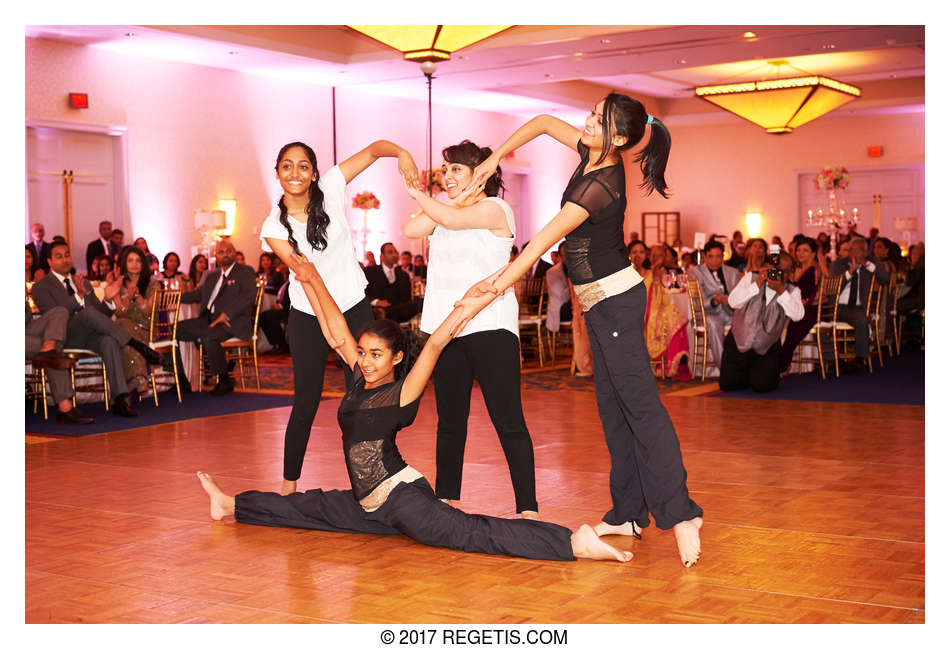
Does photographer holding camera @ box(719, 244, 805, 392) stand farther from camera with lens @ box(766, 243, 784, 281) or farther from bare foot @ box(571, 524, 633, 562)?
bare foot @ box(571, 524, 633, 562)

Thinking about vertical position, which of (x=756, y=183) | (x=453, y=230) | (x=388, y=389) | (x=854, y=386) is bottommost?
(x=854, y=386)

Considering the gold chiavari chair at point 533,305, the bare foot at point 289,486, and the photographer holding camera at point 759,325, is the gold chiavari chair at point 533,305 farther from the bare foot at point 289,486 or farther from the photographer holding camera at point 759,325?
the bare foot at point 289,486

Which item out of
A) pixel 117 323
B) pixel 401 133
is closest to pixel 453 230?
pixel 117 323

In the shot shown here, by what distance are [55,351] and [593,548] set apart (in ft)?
16.5

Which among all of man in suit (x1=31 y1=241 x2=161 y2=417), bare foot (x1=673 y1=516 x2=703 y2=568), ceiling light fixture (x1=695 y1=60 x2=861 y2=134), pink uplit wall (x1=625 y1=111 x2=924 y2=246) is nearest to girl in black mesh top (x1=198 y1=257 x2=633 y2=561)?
bare foot (x1=673 y1=516 x2=703 y2=568)

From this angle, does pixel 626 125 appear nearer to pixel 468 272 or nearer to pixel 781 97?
pixel 468 272

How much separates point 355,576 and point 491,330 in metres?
0.96

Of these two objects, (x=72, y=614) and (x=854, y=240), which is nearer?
(x=72, y=614)

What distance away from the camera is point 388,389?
147 inches

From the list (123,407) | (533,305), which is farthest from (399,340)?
(533,305)

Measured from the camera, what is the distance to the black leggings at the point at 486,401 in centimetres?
384

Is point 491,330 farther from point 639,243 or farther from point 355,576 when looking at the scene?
point 639,243

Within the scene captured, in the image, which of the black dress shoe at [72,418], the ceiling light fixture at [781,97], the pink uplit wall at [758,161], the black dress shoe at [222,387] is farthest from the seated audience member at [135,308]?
the pink uplit wall at [758,161]

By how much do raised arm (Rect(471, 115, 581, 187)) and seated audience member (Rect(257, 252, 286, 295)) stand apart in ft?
30.8
